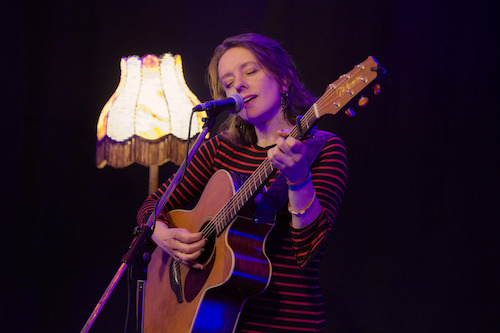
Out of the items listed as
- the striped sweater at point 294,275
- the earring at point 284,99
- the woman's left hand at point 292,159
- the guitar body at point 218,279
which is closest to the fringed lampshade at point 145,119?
the guitar body at point 218,279

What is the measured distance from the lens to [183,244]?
1.57m

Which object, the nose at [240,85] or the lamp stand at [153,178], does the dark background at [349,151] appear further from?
the nose at [240,85]

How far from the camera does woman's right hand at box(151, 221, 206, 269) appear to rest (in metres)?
1.53

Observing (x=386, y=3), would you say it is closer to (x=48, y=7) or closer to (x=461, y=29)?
(x=461, y=29)

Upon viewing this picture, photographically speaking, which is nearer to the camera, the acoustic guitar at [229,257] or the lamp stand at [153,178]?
the acoustic guitar at [229,257]

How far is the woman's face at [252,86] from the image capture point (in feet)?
5.26

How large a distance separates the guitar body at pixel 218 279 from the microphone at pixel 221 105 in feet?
0.95

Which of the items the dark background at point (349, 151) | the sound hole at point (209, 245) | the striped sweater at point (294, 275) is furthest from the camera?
the dark background at point (349, 151)

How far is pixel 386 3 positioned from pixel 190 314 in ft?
6.31

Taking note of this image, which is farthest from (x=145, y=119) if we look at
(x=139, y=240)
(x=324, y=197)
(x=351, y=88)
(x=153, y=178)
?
(x=351, y=88)

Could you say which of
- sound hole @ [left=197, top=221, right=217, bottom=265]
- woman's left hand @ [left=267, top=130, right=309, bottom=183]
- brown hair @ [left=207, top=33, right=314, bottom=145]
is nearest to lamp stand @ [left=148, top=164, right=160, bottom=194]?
brown hair @ [left=207, top=33, right=314, bottom=145]

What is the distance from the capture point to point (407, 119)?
240 cm

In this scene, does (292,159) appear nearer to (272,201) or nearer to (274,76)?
(272,201)

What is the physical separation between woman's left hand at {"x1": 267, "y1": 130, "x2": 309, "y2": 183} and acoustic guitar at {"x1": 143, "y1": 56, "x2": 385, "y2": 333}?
0.09 m
